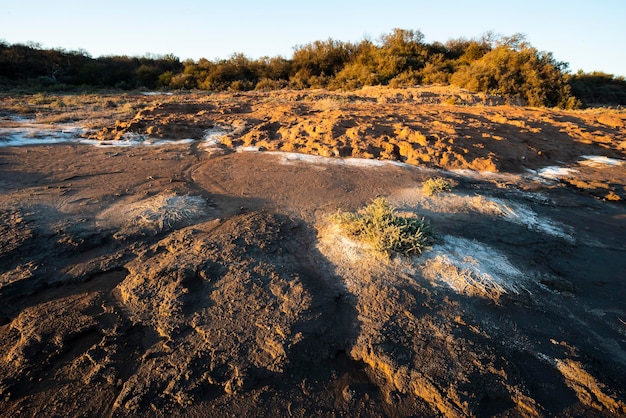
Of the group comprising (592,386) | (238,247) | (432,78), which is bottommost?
(592,386)

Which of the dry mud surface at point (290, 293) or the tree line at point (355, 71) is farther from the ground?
the tree line at point (355, 71)

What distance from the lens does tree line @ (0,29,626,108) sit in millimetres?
14219

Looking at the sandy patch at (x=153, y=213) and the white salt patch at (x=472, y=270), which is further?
the sandy patch at (x=153, y=213)

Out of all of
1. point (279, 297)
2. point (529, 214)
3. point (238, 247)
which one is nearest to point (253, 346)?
point (279, 297)

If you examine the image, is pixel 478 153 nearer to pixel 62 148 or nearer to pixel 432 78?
pixel 62 148

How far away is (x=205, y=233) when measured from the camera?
346 cm

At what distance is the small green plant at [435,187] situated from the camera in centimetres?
482

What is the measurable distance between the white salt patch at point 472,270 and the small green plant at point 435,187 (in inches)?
52.0

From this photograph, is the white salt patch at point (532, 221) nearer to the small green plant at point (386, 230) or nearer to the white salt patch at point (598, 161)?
the small green plant at point (386, 230)

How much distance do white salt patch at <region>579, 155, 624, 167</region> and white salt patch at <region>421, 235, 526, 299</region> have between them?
5651mm

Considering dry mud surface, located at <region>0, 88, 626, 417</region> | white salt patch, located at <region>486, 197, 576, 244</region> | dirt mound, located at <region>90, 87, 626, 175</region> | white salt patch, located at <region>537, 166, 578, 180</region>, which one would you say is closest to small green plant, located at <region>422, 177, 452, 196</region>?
dry mud surface, located at <region>0, 88, 626, 417</region>

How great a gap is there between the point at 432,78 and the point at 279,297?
1576 cm

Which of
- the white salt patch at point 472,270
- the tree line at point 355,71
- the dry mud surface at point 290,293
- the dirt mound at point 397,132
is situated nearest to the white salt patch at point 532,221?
the dry mud surface at point 290,293

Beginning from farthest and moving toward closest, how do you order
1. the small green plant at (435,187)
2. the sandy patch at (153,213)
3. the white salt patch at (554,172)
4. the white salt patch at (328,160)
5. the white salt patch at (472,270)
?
the white salt patch at (554,172) < the white salt patch at (328,160) < the small green plant at (435,187) < the sandy patch at (153,213) < the white salt patch at (472,270)
